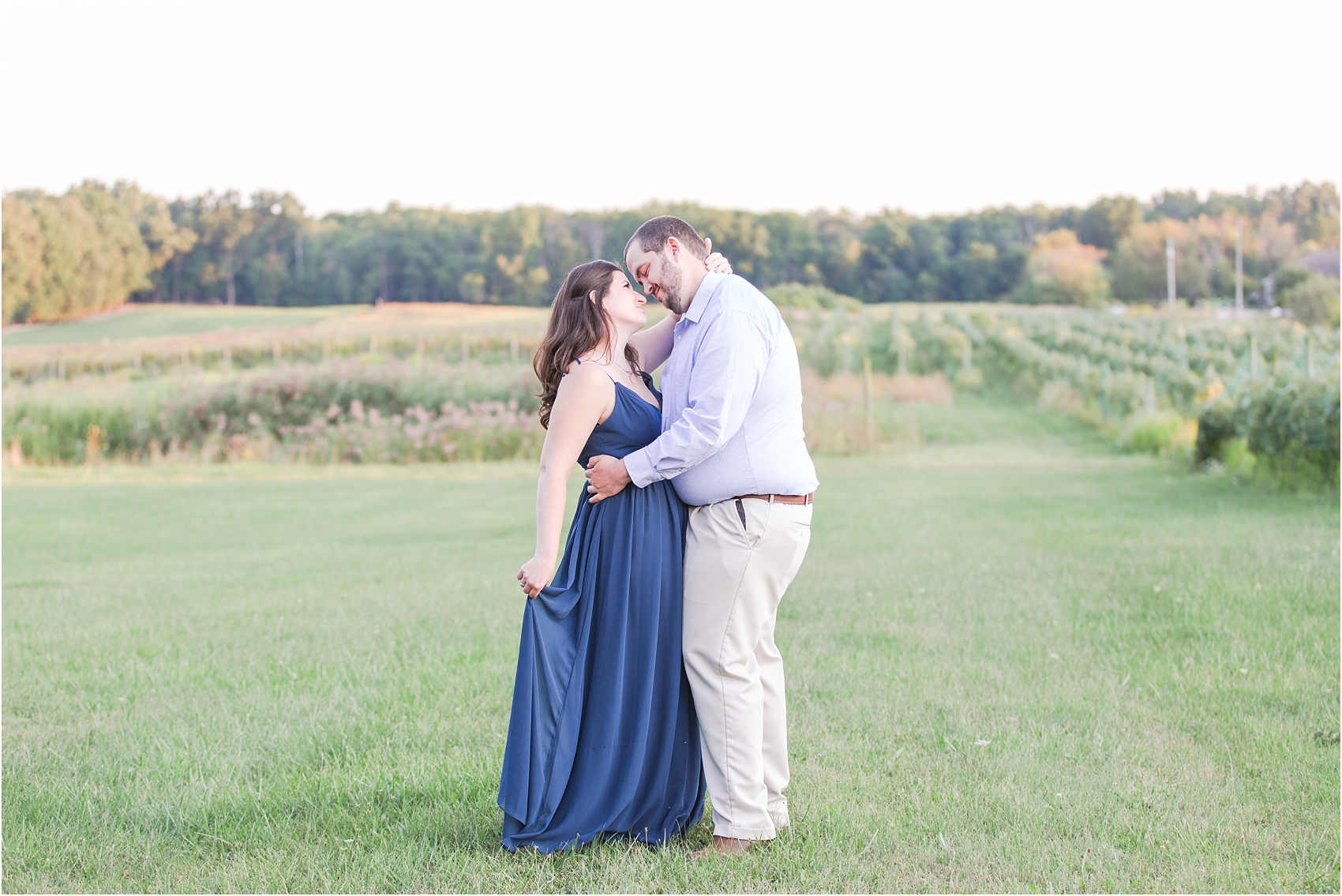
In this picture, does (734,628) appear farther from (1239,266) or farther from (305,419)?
(1239,266)

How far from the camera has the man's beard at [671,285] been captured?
3.08 m

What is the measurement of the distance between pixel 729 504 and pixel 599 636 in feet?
1.82

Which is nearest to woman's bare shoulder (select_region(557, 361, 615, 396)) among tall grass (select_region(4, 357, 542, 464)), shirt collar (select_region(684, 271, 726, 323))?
shirt collar (select_region(684, 271, 726, 323))

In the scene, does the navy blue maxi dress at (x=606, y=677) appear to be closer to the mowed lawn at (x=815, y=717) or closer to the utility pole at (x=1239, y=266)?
the mowed lawn at (x=815, y=717)

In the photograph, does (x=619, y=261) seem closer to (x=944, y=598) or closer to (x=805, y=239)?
(x=944, y=598)

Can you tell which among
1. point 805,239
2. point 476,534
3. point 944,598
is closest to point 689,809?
point 944,598

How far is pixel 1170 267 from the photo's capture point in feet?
148

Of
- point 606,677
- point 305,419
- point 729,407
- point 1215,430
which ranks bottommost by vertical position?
point 305,419

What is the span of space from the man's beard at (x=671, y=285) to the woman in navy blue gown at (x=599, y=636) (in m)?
0.13

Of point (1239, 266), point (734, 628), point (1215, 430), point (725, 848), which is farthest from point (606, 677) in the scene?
point (1239, 266)

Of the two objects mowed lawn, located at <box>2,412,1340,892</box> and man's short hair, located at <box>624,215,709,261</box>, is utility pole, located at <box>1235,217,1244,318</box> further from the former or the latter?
man's short hair, located at <box>624,215,709,261</box>

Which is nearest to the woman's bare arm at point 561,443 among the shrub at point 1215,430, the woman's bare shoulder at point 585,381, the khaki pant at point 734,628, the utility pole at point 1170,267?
the woman's bare shoulder at point 585,381

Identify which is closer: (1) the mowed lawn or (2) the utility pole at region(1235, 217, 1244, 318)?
(1) the mowed lawn

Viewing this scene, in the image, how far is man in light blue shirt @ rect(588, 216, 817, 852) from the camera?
10.0 feet
